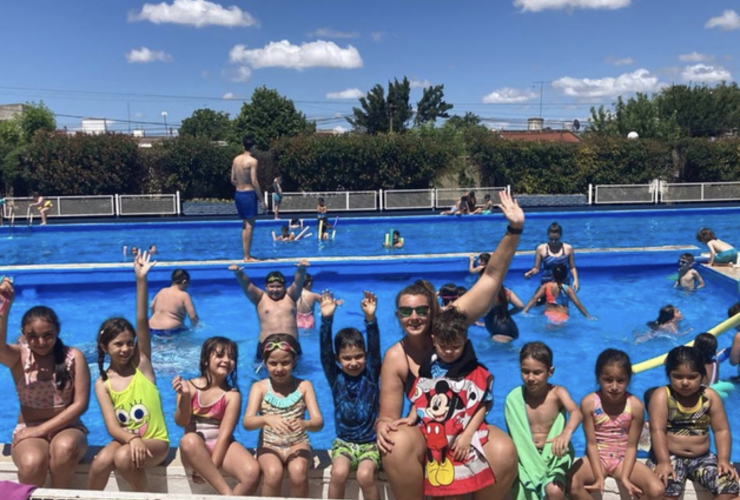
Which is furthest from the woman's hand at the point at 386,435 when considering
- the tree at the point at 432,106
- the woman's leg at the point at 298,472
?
the tree at the point at 432,106

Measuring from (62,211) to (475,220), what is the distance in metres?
13.5

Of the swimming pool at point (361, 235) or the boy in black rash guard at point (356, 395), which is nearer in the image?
the boy in black rash guard at point (356, 395)

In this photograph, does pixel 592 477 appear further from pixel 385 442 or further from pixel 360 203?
pixel 360 203

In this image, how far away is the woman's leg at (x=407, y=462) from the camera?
9.45 feet

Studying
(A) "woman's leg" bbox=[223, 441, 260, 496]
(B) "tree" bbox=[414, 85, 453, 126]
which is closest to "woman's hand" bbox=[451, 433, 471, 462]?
(A) "woman's leg" bbox=[223, 441, 260, 496]

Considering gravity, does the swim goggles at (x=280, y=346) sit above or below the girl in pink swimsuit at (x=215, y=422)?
above

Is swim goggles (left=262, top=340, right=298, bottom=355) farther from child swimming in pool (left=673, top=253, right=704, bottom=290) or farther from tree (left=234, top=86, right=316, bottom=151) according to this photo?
tree (left=234, top=86, right=316, bottom=151)

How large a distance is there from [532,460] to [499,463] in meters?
0.35

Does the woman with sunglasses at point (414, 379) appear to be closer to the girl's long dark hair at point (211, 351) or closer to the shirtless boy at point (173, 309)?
the girl's long dark hair at point (211, 351)

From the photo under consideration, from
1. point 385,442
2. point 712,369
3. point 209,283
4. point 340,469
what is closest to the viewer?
point 385,442

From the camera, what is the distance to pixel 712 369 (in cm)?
532

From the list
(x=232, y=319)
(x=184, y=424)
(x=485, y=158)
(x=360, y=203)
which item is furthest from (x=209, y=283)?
(x=485, y=158)

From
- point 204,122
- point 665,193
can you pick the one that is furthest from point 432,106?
point 665,193

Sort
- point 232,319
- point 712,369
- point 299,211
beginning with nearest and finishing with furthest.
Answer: point 712,369, point 232,319, point 299,211
